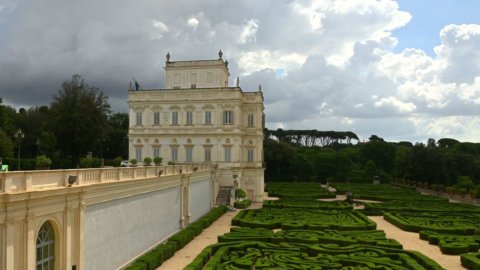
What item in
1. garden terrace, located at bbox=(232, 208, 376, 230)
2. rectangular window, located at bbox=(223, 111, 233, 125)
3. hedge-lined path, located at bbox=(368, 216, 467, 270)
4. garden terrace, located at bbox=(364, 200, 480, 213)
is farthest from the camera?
rectangular window, located at bbox=(223, 111, 233, 125)

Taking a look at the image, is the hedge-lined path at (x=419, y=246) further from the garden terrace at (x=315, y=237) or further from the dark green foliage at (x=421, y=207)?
the dark green foliage at (x=421, y=207)

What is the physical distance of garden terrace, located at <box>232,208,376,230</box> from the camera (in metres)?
31.9

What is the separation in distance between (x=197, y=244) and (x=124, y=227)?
7.87 metres

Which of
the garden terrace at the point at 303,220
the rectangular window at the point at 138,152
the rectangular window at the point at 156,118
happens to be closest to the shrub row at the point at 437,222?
the garden terrace at the point at 303,220

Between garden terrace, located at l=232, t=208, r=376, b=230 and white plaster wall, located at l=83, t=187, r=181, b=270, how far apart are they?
784 centimetres

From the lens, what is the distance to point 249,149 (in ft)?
173

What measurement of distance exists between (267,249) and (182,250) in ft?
16.0

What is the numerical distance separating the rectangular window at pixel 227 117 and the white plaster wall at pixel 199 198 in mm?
8775

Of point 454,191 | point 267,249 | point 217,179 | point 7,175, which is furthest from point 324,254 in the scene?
point 454,191

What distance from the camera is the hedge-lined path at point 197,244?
72.6ft

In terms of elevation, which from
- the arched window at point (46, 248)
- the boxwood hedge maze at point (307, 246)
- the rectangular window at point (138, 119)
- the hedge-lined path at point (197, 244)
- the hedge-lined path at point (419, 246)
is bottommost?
the hedge-lined path at point (419, 246)

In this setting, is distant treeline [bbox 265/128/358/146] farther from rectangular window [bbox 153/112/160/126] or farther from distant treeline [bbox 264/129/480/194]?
rectangular window [bbox 153/112/160/126]

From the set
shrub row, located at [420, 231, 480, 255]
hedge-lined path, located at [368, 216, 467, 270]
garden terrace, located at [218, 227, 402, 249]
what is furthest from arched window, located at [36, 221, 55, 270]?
shrub row, located at [420, 231, 480, 255]

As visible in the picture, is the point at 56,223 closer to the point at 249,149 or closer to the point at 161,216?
the point at 161,216
